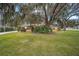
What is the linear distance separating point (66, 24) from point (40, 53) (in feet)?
1.29

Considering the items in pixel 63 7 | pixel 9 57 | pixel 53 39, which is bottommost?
pixel 9 57

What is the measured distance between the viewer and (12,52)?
6.24 ft

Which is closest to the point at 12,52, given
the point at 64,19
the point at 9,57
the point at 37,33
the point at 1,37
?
the point at 9,57

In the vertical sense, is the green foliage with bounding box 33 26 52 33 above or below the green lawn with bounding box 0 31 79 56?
above

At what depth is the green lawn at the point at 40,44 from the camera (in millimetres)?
1896

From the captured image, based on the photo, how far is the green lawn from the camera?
1.90 m

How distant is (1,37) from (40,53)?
1.39 feet

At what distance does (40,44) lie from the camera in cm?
192

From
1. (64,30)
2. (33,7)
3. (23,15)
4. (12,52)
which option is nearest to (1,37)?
(12,52)

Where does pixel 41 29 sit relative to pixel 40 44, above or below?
above

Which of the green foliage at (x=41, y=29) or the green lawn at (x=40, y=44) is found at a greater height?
the green foliage at (x=41, y=29)

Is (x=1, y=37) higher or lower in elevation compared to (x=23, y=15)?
lower

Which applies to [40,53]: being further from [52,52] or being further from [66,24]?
[66,24]

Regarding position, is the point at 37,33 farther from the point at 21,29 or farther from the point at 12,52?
the point at 12,52
